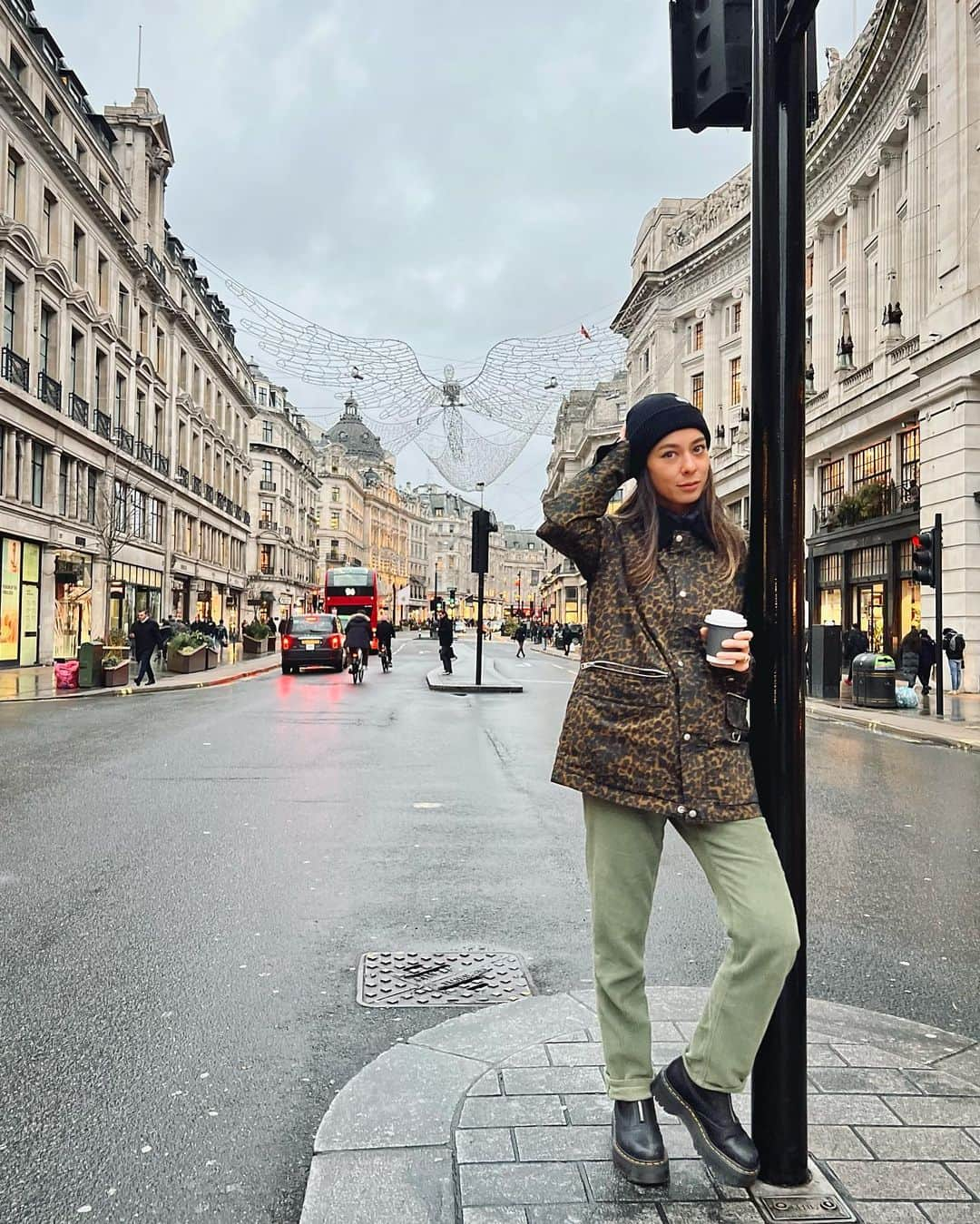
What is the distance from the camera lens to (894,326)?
88.4 feet

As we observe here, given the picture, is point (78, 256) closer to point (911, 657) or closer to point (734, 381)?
point (734, 381)

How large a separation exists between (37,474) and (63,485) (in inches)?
86.4

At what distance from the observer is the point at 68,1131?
2.90 m

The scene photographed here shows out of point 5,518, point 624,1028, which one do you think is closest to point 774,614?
point 624,1028

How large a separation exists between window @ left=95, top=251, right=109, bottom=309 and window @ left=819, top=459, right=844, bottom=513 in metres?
26.9

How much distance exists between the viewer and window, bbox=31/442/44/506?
3047cm

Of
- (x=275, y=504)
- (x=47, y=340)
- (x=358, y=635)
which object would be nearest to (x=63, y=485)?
(x=47, y=340)

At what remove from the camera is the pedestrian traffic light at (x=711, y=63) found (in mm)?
2947

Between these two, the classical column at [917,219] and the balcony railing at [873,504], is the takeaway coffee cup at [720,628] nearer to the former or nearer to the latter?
the balcony railing at [873,504]

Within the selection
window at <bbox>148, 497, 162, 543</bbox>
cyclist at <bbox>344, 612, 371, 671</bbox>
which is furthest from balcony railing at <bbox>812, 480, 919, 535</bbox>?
window at <bbox>148, 497, 162, 543</bbox>

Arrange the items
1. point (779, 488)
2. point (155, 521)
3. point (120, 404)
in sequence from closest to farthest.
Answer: point (779, 488), point (120, 404), point (155, 521)

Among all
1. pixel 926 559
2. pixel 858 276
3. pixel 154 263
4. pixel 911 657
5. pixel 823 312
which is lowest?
pixel 911 657

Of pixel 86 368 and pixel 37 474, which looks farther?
pixel 86 368

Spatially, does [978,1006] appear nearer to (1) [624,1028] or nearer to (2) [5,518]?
(1) [624,1028]
